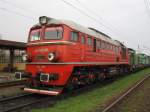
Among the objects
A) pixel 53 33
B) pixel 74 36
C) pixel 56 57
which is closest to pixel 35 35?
pixel 53 33

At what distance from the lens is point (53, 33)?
12.3 metres

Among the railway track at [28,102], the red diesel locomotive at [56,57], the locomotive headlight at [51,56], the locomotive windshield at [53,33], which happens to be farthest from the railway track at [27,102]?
the locomotive windshield at [53,33]

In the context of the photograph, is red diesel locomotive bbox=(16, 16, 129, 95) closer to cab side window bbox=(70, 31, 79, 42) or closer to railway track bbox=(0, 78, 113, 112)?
cab side window bbox=(70, 31, 79, 42)

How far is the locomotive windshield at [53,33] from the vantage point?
1205 cm

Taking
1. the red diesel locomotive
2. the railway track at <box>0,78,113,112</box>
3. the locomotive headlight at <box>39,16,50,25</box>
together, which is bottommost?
the railway track at <box>0,78,113,112</box>

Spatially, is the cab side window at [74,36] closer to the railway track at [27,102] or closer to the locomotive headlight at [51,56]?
the locomotive headlight at [51,56]

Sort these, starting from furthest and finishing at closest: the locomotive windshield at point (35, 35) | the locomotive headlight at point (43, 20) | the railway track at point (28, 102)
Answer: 1. the locomotive windshield at point (35, 35)
2. the locomotive headlight at point (43, 20)
3. the railway track at point (28, 102)

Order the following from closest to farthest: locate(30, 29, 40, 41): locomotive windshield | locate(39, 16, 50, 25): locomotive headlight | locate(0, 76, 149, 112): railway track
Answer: locate(0, 76, 149, 112): railway track < locate(39, 16, 50, 25): locomotive headlight < locate(30, 29, 40, 41): locomotive windshield

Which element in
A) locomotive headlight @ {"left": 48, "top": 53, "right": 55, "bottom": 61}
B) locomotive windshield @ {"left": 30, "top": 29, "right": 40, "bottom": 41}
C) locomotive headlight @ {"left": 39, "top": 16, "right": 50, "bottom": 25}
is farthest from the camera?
locomotive windshield @ {"left": 30, "top": 29, "right": 40, "bottom": 41}

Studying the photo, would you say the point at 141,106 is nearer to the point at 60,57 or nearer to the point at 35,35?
the point at 60,57

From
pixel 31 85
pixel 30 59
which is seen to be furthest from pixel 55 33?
pixel 31 85

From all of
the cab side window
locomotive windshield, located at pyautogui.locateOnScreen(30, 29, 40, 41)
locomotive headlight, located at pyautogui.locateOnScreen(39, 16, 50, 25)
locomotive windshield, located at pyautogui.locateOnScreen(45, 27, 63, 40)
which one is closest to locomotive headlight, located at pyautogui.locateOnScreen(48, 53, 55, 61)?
locomotive windshield, located at pyautogui.locateOnScreen(45, 27, 63, 40)

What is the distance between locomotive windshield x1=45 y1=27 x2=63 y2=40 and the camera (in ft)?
39.5

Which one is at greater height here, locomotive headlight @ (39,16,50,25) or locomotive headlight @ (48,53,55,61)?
locomotive headlight @ (39,16,50,25)
